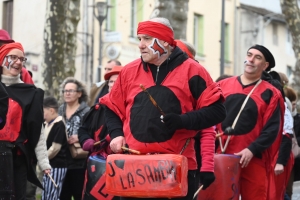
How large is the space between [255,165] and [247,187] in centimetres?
23

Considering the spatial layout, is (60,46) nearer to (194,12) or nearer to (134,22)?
(134,22)

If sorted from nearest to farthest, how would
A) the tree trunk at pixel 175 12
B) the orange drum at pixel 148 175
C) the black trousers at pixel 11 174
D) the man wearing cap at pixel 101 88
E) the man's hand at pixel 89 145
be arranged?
the orange drum at pixel 148 175, the black trousers at pixel 11 174, the man's hand at pixel 89 145, the man wearing cap at pixel 101 88, the tree trunk at pixel 175 12

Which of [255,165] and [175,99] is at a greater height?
[175,99]

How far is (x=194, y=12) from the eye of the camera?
40406mm

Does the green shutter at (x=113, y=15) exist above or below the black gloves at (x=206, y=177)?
above

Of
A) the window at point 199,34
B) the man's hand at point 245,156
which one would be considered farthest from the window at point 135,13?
the man's hand at point 245,156

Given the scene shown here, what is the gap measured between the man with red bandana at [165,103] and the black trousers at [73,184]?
420 centimetres

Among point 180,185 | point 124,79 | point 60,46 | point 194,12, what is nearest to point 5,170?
point 124,79

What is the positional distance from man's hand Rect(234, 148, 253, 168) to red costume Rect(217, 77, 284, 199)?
85 mm

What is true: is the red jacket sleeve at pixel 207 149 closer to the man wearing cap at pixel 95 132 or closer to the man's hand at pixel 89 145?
the man wearing cap at pixel 95 132

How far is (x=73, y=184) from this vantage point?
10.8 meters

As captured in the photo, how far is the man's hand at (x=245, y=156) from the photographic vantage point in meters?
8.56

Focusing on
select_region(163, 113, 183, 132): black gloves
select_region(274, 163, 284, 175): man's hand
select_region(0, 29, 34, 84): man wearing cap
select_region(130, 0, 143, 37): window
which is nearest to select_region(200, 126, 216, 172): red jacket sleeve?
select_region(163, 113, 183, 132): black gloves

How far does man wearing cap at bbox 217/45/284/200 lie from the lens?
874 cm
